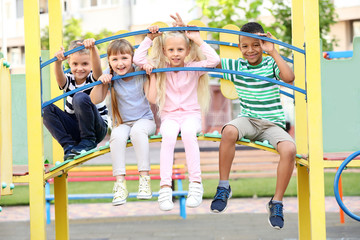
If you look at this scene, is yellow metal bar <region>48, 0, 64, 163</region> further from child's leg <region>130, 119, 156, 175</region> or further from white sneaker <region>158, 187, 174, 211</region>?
white sneaker <region>158, 187, 174, 211</region>

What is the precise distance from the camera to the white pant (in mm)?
3898

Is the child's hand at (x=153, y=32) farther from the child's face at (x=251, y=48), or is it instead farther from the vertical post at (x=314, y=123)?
the vertical post at (x=314, y=123)

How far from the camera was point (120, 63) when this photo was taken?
397cm

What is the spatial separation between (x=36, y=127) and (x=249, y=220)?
4423mm

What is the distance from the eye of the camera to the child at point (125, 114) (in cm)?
388

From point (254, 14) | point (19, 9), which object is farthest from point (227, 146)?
point (19, 9)

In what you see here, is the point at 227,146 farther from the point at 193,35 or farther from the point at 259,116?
the point at 193,35

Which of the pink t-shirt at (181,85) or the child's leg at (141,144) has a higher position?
the pink t-shirt at (181,85)

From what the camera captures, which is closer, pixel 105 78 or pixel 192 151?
pixel 192 151

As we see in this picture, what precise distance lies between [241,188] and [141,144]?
24.9 ft

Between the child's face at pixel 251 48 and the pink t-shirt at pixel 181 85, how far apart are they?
0.99ft

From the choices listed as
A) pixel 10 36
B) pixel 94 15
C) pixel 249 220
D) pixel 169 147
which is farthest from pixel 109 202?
pixel 10 36

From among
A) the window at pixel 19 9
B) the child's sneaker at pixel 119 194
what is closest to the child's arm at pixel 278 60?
the child's sneaker at pixel 119 194

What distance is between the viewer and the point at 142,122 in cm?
404
